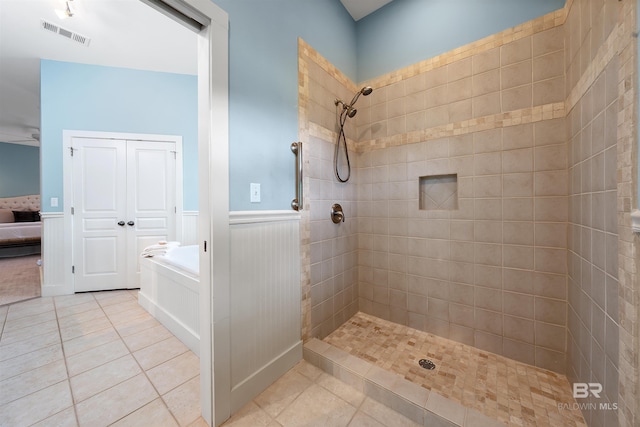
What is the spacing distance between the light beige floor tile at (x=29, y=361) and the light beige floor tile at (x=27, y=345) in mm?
61

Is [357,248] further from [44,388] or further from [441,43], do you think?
[44,388]

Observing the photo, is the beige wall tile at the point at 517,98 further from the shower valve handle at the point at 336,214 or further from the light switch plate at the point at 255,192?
the light switch plate at the point at 255,192

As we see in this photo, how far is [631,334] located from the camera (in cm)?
74

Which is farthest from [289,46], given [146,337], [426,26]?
[146,337]

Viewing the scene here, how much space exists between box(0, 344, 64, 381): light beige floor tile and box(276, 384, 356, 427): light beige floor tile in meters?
1.72

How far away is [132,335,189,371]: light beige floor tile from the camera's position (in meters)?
1.60

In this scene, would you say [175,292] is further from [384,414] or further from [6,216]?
[6,216]

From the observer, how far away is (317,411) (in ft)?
3.93

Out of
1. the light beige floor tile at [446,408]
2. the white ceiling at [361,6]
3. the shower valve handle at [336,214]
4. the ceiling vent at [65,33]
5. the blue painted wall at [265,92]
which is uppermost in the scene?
the ceiling vent at [65,33]

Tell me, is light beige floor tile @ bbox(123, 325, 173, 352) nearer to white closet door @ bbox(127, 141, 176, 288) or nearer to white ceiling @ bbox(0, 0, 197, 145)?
white closet door @ bbox(127, 141, 176, 288)

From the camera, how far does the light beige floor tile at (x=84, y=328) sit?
190cm

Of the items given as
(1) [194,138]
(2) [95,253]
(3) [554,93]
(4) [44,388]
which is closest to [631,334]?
(3) [554,93]

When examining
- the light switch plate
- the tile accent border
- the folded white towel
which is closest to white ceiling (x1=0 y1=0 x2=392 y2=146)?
the tile accent border

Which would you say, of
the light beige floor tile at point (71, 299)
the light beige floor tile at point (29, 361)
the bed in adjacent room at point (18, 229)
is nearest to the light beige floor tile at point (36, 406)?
the light beige floor tile at point (29, 361)
